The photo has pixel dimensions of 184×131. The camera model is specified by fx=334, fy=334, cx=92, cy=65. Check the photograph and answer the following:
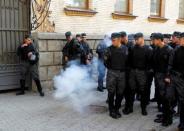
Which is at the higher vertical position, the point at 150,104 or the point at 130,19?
the point at 130,19

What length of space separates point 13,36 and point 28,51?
723 millimetres

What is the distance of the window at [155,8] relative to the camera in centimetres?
1401

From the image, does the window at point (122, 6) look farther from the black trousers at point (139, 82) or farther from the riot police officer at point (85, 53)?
the black trousers at point (139, 82)

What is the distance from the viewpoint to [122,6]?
491 inches

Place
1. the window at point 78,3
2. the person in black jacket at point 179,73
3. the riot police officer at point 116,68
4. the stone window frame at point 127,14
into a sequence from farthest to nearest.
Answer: the stone window frame at point 127,14 < the window at point 78,3 < the riot police officer at point 116,68 < the person in black jacket at point 179,73

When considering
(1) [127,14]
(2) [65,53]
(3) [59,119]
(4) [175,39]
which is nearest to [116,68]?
(3) [59,119]

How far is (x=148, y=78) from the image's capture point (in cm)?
766

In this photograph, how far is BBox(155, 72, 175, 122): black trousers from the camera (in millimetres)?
6535

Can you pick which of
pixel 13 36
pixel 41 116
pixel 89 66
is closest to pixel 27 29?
pixel 13 36

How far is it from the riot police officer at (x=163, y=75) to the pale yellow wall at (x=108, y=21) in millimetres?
3888

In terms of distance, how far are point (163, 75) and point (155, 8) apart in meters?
7.72

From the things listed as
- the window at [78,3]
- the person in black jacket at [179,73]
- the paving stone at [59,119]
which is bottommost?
the paving stone at [59,119]

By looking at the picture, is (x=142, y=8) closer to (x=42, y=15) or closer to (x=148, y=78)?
(x=42, y=15)

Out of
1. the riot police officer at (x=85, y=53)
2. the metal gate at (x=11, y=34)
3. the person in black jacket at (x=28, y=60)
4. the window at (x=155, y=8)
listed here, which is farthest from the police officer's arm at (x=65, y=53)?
the window at (x=155, y=8)
